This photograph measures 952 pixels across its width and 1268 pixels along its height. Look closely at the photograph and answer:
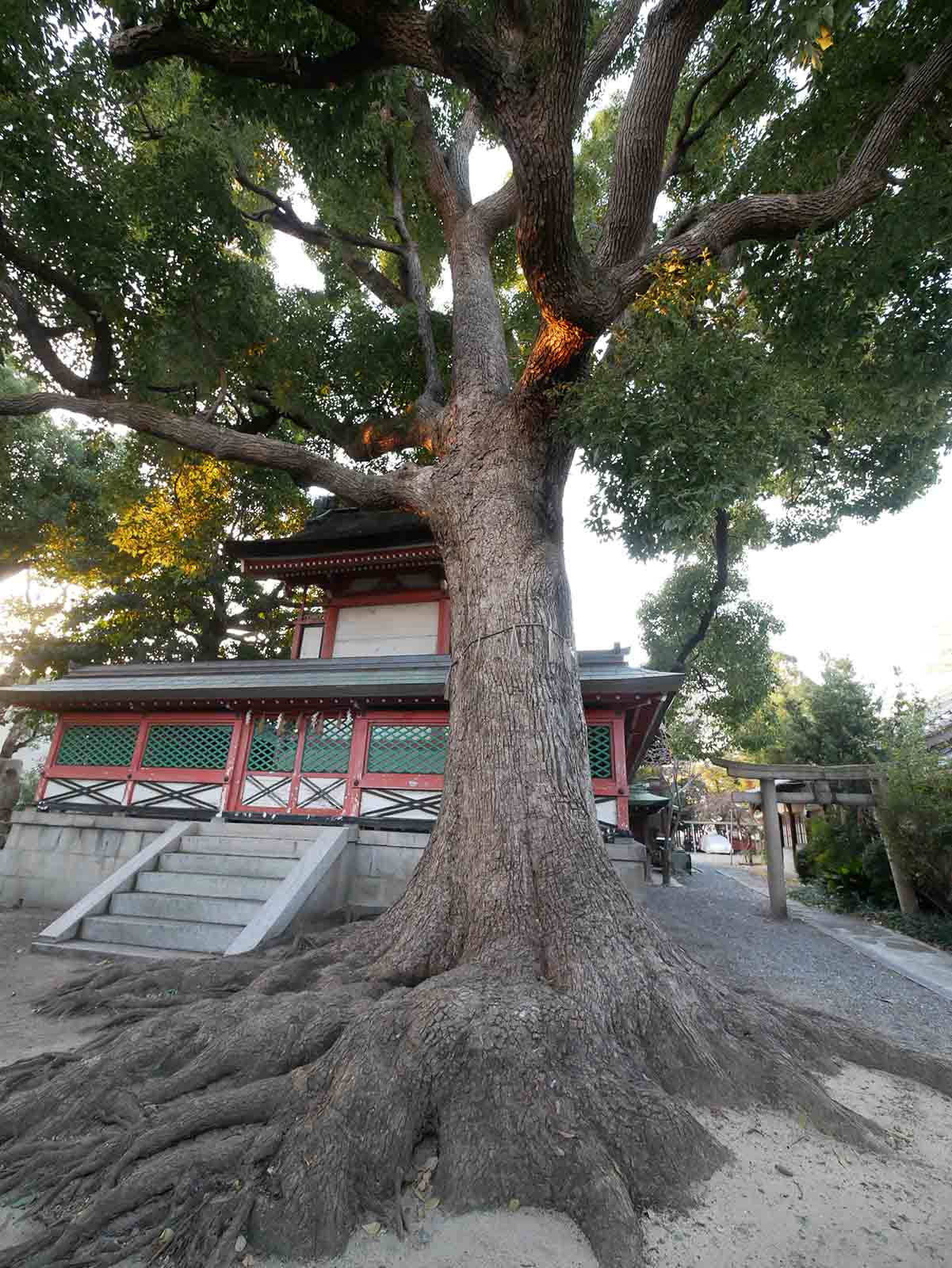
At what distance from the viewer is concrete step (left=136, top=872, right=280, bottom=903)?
23.7 ft

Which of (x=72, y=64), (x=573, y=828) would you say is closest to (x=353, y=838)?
(x=573, y=828)

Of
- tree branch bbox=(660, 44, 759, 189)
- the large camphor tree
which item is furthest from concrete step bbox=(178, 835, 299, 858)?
tree branch bbox=(660, 44, 759, 189)

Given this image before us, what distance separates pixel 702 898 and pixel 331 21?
1464 centimetres

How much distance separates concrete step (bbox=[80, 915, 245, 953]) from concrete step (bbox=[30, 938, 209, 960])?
7 cm

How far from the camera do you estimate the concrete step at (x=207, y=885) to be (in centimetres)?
721

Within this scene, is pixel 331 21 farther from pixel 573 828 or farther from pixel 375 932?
pixel 375 932

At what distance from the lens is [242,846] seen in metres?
8.27

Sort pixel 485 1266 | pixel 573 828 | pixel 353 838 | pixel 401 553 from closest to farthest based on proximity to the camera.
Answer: pixel 485 1266, pixel 573 828, pixel 353 838, pixel 401 553

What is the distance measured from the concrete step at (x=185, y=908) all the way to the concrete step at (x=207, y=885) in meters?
0.13

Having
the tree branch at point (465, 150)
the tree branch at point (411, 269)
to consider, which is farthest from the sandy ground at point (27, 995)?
the tree branch at point (465, 150)

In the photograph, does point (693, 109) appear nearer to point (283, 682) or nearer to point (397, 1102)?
point (283, 682)

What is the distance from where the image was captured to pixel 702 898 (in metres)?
12.0

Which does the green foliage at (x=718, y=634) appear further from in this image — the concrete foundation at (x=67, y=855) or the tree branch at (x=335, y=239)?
the concrete foundation at (x=67, y=855)

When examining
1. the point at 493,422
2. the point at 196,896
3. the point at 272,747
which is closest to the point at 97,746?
the point at 272,747
